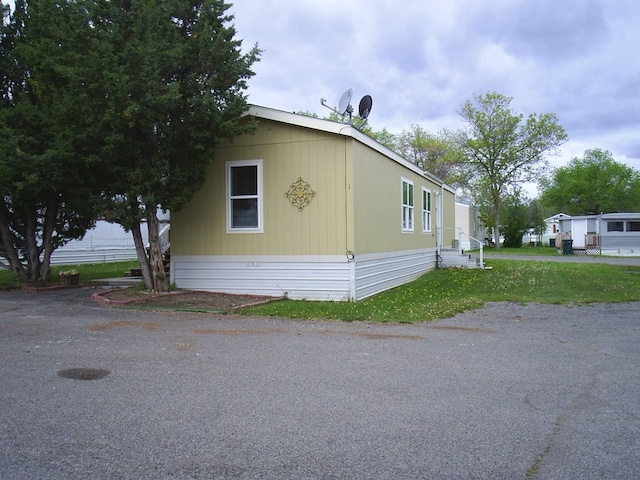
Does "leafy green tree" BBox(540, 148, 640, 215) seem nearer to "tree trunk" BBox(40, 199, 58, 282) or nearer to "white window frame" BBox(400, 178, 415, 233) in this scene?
"white window frame" BBox(400, 178, 415, 233)

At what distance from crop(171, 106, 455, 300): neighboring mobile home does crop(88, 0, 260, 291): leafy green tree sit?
1211 millimetres

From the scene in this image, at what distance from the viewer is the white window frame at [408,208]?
52.0 feet

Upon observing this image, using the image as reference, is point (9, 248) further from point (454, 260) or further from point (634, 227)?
point (634, 227)

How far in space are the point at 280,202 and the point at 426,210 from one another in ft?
28.6

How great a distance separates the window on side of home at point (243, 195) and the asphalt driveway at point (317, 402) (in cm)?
424

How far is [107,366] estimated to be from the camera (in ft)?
19.1

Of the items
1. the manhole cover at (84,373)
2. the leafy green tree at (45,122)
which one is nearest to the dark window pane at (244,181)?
the leafy green tree at (45,122)

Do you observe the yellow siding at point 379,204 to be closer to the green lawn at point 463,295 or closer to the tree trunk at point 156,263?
the green lawn at point 463,295

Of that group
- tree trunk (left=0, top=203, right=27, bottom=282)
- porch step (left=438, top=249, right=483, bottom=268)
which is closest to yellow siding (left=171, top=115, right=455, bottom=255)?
tree trunk (left=0, top=203, right=27, bottom=282)

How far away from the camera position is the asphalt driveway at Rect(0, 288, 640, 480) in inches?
137

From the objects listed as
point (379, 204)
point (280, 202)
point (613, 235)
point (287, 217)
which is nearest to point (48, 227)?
point (280, 202)

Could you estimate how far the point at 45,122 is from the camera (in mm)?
11133

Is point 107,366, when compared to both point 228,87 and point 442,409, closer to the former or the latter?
point 442,409

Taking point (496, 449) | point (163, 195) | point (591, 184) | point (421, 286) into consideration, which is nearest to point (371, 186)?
point (421, 286)
